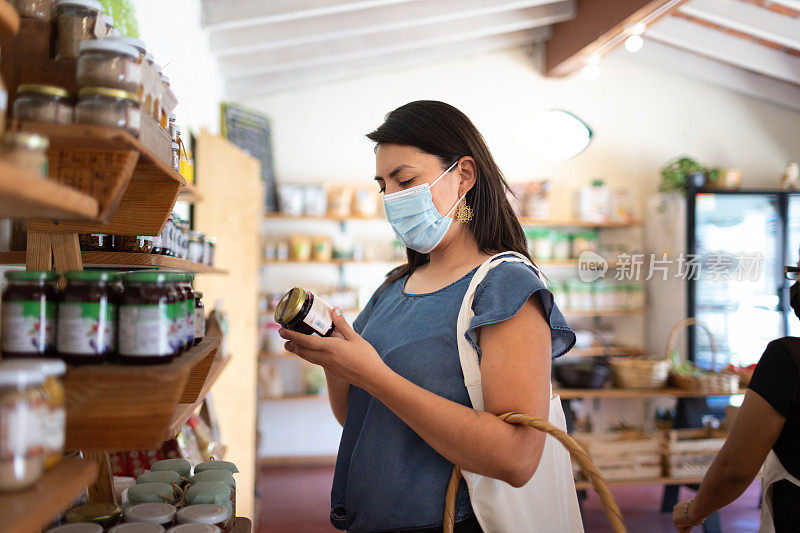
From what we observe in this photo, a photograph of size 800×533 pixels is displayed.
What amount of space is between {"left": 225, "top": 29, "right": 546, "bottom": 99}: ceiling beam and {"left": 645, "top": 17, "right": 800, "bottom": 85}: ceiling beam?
121 centimetres

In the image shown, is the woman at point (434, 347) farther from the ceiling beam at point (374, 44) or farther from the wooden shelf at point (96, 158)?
the ceiling beam at point (374, 44)

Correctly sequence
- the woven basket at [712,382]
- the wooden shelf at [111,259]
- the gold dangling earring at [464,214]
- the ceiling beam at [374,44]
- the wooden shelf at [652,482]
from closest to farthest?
the wooden shelf at [111,259] → the gold dangling earring at [464,214] → the wooden shelf at [652,482] → the woven basket at [712,382] → the ceiling beam at [374,44]

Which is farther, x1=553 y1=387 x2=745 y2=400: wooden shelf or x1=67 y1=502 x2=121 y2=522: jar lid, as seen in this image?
x1=553 y1=387 x2=745 y2=400: wooden shelf

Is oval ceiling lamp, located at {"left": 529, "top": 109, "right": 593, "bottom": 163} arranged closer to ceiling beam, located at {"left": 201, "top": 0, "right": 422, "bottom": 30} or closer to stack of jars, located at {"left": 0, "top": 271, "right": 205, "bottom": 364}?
ceiling beam, located at {"left": 201, "top": 0, "right": 422, "bottom": 30}

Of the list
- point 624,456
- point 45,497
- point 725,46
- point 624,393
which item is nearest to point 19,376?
point 45,497

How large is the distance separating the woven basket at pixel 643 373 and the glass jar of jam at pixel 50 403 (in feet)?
14.7

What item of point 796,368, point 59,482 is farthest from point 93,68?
point 796,368

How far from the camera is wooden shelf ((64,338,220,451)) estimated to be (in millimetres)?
978

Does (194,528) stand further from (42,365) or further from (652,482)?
(652,482)

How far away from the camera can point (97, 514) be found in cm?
132

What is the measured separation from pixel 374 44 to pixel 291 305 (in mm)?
4367

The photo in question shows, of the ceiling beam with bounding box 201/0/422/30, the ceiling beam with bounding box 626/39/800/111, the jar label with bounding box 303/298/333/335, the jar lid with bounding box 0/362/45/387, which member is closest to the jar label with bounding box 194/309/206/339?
the jar label with bounding box 303/298/333/335

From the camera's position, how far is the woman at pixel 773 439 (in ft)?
5.64

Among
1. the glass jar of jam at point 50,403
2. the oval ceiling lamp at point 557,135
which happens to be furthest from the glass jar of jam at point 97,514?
the oval ceiling lamp at point 557,135
